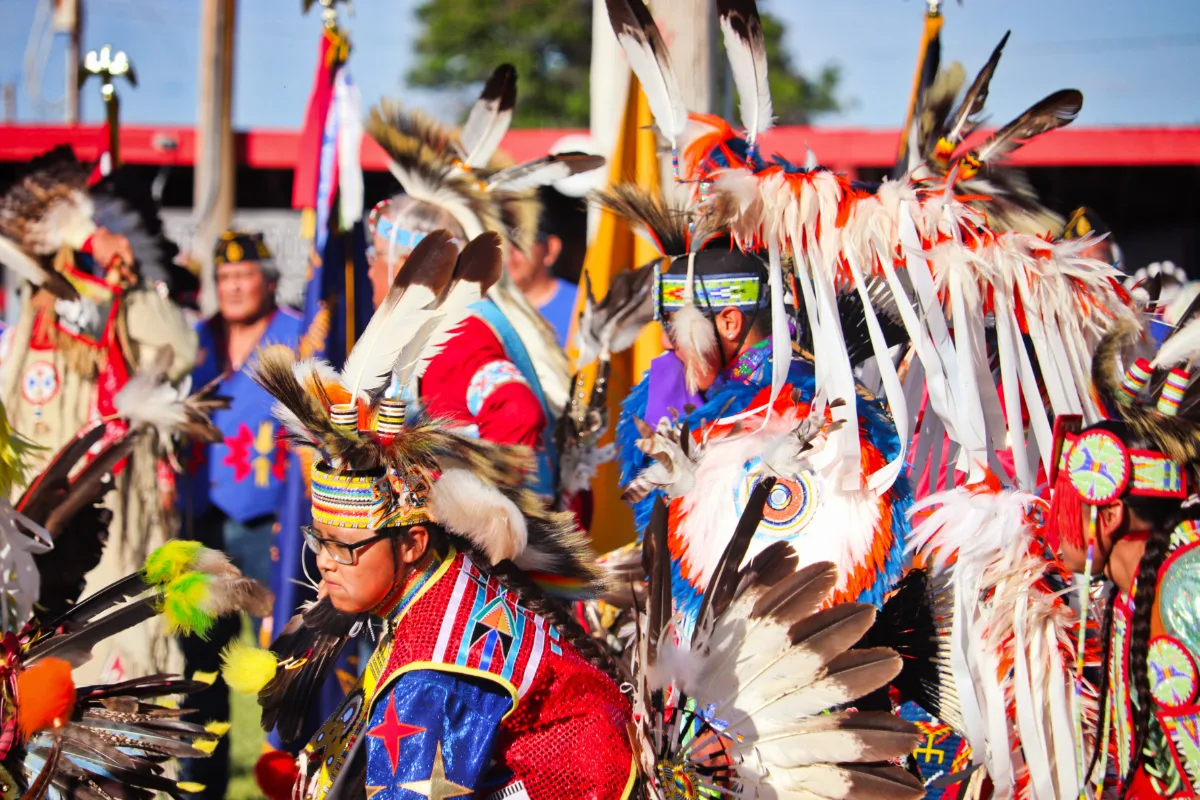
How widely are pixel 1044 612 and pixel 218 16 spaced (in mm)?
8188

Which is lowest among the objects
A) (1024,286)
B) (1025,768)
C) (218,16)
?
(1025,768)

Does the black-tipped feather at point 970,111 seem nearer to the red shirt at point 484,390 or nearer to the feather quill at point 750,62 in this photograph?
the feather quill at point 750,62

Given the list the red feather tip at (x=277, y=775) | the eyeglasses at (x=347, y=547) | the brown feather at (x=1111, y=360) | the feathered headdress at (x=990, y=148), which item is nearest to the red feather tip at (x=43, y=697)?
the red feather tip at (x=277, y=775)

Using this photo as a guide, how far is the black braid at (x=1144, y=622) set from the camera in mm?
2016

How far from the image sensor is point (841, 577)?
2.41 meters

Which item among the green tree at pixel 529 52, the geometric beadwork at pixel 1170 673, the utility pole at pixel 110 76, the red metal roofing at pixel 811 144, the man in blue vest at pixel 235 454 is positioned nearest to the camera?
the geometric beadwork at pixel 1170 673

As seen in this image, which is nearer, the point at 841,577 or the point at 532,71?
the point at 841,577

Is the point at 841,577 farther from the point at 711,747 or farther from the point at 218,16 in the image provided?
the point at 218,16

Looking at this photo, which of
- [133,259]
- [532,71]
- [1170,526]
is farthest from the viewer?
[532,71]

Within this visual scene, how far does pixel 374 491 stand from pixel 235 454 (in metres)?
2.76

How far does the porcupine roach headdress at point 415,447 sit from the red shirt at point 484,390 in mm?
1029

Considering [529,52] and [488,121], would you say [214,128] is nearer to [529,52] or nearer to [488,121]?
[488,121]

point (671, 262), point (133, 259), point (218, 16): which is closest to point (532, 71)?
point (218, 16)

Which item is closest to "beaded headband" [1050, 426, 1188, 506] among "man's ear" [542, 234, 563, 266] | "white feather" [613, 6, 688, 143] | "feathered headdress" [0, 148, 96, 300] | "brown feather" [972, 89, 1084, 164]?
"brown feather" [972, 89, 1084, 164]
